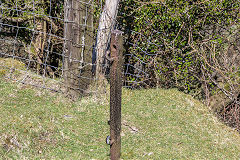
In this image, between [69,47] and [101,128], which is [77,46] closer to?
[69,47]

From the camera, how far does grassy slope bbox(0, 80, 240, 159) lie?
4.85m

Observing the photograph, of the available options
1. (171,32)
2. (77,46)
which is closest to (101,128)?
(77,46)

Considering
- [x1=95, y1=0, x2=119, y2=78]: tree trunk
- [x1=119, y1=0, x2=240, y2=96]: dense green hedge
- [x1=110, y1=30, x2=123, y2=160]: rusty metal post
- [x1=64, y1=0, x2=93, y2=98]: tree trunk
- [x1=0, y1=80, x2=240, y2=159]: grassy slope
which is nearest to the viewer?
[x1=110, y1=30, x2=123, y2=160]: rusty metal post

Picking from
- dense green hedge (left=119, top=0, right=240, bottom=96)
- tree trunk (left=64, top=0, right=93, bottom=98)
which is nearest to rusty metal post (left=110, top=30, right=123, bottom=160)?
tree trunk (left=64, top=0, right=93, bottom=98)

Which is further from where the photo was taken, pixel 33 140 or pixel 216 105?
pixel 216 105

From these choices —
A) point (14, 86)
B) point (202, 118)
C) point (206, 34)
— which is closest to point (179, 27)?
point (206, 34)

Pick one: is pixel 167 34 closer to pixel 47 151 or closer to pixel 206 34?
pixel 206 34

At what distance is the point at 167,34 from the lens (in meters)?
7.47

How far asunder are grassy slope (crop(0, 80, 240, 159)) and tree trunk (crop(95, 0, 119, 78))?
2.94 feet

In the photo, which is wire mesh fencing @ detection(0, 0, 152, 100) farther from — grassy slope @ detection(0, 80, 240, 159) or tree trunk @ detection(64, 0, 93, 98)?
grassy slope @ detection(0, 80, 240, 159)

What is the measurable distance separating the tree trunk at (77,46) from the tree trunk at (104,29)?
0.30m

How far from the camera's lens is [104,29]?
6668 millimetres

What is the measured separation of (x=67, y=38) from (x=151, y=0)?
235cm

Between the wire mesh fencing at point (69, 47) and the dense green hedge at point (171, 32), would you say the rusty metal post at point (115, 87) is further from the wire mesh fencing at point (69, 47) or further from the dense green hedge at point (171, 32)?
the dense green hedge at point (171, 32)
